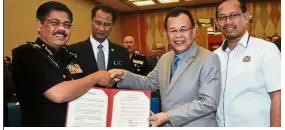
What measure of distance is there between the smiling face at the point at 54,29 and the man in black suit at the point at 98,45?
66 cm

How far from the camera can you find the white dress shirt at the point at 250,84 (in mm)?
1688

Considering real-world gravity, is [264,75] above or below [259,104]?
above

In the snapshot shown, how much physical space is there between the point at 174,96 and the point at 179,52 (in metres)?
0.25

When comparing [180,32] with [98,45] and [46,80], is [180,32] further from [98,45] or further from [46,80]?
[98,45]

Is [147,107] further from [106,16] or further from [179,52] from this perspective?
[106,16]

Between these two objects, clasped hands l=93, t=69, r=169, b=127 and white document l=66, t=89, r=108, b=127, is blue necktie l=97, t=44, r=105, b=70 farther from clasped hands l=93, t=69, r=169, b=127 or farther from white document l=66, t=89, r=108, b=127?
white document l=66, t=89, r=108, b=127

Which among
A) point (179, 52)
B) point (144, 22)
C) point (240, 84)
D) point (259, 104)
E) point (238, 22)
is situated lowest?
point (259, 104)

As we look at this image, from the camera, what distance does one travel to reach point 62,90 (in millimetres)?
1532

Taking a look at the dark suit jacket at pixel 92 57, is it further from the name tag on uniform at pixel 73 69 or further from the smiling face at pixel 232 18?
the smiling face at pixel 232 18

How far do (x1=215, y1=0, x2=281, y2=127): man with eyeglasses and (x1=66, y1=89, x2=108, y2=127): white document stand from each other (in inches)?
27.4

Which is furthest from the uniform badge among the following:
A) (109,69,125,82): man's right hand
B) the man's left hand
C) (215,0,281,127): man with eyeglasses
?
(109,69,125,82): man's right hand

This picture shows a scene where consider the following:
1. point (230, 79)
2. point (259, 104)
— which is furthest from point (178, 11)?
point (259, 104)

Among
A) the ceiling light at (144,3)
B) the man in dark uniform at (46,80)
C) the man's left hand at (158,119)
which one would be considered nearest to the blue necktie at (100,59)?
the man in dark uniform at (46,80)

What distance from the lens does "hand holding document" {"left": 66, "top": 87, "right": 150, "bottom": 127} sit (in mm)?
1562
